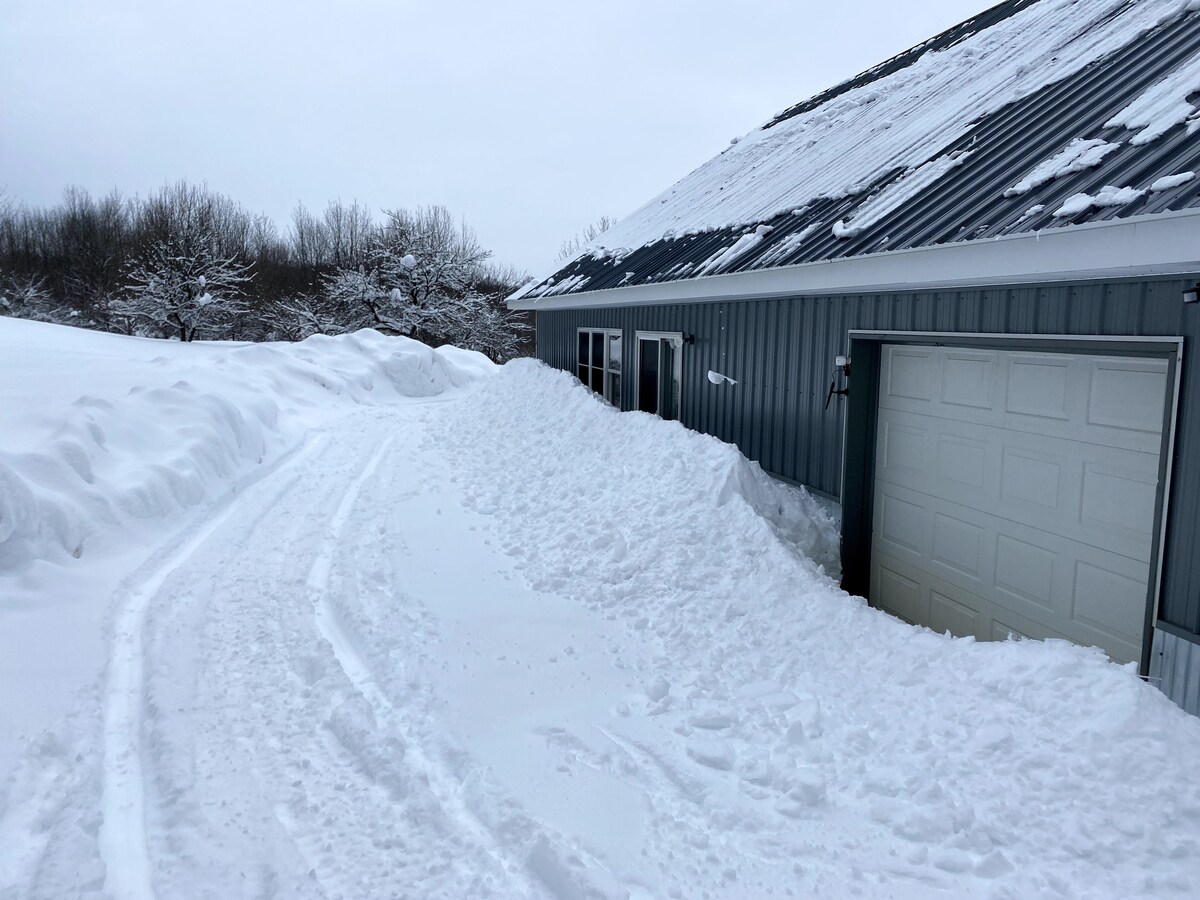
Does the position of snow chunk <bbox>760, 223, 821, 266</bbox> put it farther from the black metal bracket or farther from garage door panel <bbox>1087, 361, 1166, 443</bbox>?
garage door panel <bbox>1087, 361, 1166, 443</bbox>

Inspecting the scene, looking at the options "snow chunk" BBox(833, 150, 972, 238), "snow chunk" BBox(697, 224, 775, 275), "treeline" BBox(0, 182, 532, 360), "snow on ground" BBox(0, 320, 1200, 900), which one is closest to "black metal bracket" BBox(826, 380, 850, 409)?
"snow on ground" BBox(0, 320, 1200, 900)

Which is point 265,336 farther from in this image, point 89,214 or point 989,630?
point 989,630

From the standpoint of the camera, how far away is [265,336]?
3738cm

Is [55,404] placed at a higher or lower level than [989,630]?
higher

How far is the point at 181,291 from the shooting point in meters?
31.6

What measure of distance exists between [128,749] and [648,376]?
8384 mm

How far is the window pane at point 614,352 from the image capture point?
12.4m

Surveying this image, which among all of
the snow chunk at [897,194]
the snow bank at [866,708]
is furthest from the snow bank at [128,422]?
the snow chunk at [897,194]

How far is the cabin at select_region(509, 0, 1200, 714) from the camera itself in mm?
4184

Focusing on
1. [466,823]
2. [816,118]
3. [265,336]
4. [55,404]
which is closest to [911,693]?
[466,823]

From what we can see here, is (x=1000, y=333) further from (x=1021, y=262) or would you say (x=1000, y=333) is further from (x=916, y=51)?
(x=916, y=51)

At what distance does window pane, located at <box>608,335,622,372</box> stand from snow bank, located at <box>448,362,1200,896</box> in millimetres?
4634

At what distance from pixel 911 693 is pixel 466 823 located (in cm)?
269

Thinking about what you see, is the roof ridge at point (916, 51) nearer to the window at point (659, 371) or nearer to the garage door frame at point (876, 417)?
the window at point (659, 371)
